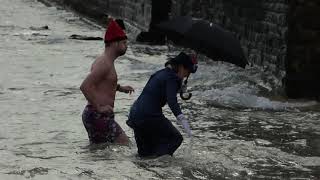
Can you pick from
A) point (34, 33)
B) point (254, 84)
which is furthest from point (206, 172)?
point (34, 33)

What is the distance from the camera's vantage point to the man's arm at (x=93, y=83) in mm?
8023

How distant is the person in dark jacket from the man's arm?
1.59 feet

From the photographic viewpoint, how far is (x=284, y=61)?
12914 mm

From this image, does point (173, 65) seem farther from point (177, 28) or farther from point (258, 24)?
point (258, 24)

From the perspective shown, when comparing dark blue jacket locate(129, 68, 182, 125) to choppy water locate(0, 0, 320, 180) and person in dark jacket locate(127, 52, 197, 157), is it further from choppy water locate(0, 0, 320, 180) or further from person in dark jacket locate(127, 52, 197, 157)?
choppy water locate(0, 0, 320, 180)

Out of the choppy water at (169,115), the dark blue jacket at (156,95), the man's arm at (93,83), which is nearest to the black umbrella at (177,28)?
the dark blue jacket at (156,95)

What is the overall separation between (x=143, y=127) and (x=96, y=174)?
0.77 meters

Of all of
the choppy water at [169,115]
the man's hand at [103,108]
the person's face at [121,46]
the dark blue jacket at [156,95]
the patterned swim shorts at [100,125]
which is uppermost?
the person's face at [121,46]

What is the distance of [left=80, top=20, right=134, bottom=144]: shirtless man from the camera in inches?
317

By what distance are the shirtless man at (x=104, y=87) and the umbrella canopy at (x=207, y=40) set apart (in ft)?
2.05

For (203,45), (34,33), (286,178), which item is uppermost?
(203,45)

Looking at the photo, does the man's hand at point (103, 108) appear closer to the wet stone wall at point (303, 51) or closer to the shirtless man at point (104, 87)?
the shirtless man at point (104, 87)

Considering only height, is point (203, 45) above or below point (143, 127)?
above

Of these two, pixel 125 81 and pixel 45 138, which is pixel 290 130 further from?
pixel 125 81
